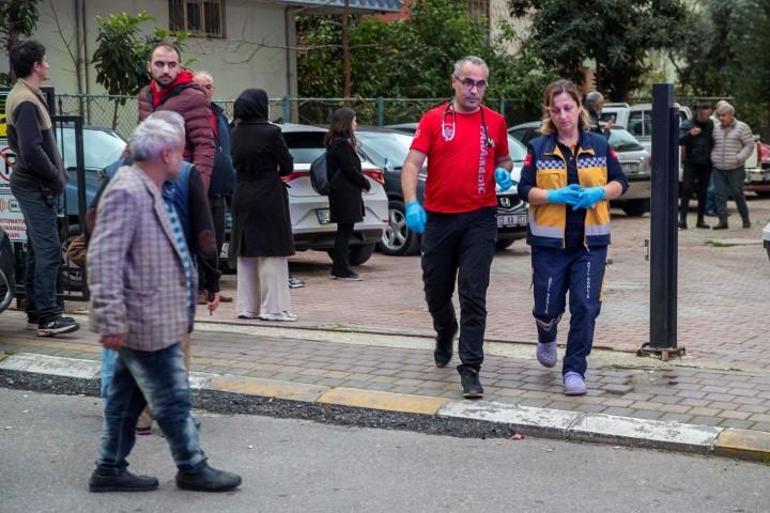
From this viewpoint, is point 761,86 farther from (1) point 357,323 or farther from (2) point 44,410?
(2) point 44,410

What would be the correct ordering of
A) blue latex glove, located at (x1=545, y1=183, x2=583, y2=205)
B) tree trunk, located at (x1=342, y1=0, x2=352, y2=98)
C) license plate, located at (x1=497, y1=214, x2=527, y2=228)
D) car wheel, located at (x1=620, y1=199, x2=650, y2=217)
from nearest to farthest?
blue latex glove, located at (x1=545, y1=183, x2=583, y2=205)
license plate, located at (x1=497, y1=214, x2=527, y2=228)
car wheel, located at (x1=620, y1=199, x2=650, y2=217)
tree trunk, located at (x1=342, y1=0, x2=352, y2=98)

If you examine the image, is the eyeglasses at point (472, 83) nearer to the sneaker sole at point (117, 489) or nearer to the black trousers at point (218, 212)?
the sneaker sole at point (117, 489)

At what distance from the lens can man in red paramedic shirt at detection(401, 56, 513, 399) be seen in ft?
22.3

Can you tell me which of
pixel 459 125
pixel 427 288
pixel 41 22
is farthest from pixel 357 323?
pixel 41 22

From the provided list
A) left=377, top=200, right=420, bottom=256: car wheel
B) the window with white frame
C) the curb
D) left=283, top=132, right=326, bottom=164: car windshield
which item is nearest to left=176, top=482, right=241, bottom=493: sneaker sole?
the curb

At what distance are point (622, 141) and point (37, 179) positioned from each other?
43.8 feet

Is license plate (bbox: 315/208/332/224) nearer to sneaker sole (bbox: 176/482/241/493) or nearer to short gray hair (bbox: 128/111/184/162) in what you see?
sneaker sole (bbox: 176/482/241/493)

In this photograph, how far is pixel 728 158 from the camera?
17438mm

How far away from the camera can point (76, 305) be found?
32.8ft

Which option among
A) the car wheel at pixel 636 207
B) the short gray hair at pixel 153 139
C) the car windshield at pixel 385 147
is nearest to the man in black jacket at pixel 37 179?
the short gray hair at pixel 153 139

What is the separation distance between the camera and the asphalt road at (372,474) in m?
5.11

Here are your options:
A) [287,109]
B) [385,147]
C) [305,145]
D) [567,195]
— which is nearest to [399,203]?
[385,147]

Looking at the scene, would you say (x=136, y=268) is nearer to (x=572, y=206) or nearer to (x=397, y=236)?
(x=572, y=206)

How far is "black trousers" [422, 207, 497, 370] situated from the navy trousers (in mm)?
333
